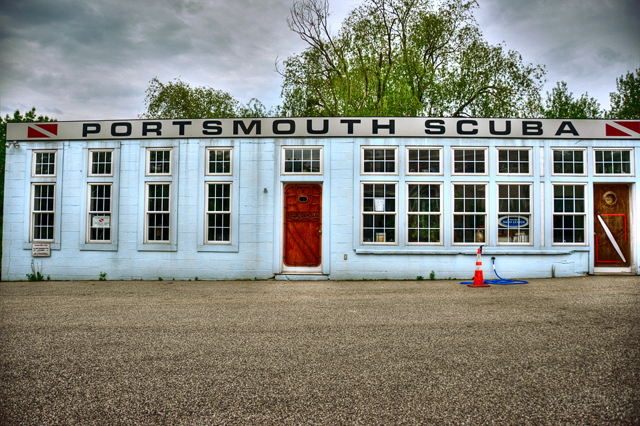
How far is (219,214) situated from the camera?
11.3 meters

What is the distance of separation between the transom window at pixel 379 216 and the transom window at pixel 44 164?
342 inches

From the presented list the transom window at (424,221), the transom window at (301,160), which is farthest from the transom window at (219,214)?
the transom window at (424,221)

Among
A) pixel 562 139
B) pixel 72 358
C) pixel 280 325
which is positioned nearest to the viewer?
pixel 72 358

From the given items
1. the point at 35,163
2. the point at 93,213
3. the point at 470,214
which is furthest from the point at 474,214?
the point at 35,163

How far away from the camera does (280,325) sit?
5.84m

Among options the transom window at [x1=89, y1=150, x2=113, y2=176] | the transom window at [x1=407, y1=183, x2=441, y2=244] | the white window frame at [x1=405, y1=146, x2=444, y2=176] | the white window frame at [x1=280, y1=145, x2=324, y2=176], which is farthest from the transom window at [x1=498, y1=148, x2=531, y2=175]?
the transom window at [x1=89, y1=150, x2=113, y2=176]

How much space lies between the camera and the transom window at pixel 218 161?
1134 centimetres

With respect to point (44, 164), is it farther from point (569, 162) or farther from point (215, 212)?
point (569, 162)

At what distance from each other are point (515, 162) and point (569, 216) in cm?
200

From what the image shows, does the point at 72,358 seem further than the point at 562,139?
No

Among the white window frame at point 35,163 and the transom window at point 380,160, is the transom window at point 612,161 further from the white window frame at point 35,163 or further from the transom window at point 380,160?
the white window frame at point 35,163

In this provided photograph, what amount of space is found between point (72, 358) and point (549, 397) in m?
4.57

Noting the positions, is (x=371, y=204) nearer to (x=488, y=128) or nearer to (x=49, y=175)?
(x=488, y=128)

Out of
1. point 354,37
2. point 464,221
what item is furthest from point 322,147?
point 354,37
